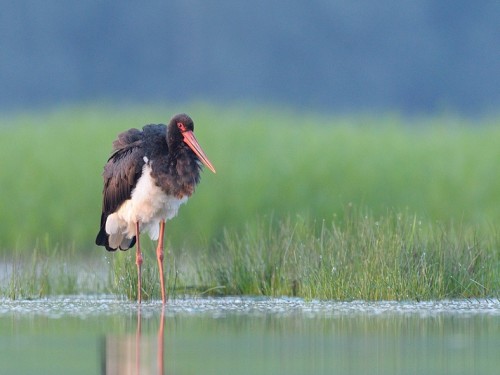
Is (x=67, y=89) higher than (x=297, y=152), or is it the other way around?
(x=67, y=89)

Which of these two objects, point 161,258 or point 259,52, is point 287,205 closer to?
point 161,258

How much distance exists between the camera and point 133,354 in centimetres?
796

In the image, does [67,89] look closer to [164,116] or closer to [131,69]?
[131,69]

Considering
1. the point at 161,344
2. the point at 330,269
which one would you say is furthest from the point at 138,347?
the point at 330,269

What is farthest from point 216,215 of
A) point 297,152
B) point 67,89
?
point 67,89

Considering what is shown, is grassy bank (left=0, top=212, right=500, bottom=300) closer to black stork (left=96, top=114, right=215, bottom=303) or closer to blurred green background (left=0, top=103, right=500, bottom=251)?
black stork (left=96, top=114, right=215, bottom=303)

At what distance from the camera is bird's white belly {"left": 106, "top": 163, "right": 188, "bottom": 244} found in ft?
35.2

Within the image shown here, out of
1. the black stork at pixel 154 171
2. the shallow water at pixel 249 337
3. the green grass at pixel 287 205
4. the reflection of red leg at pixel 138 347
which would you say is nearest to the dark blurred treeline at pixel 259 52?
the green grass at pixel 287 205

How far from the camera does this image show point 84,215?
52.4ft

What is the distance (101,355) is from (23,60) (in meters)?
43.9

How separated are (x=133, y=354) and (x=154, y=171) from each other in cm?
287

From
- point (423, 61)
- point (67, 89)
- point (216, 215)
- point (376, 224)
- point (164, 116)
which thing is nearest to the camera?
point (376, 224)

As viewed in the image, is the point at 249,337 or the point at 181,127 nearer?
the point at 249,337

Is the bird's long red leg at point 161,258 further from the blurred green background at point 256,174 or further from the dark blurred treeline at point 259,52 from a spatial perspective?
the dark blurred treeline at point 259,52
